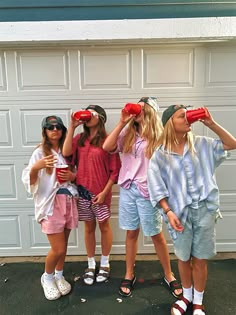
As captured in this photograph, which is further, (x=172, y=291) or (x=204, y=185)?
(x=172, y=291)

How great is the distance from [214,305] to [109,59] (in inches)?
91.6

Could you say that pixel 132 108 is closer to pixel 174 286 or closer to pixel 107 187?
pixel 107 187

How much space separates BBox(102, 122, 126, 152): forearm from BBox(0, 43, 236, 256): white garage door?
25.9 inches

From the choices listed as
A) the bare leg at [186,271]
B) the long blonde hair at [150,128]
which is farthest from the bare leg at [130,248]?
the long blonde hair at [150,128]

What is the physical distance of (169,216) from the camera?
218 centimetres

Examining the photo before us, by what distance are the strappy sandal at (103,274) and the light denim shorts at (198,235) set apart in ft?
2.96

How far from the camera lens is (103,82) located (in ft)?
10.2

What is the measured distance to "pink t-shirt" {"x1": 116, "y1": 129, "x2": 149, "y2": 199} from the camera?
8.27 ft

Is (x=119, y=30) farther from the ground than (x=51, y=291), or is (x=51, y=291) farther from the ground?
(x=119, y=30)

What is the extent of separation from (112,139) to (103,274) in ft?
4.20

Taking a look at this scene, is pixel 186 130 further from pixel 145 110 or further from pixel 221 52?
pixel 221 52

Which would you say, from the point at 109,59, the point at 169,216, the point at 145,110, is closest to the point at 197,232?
the point at 169,216

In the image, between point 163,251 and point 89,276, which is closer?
point 163,251

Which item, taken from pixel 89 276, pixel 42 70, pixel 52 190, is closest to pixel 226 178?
pixel 89 276
